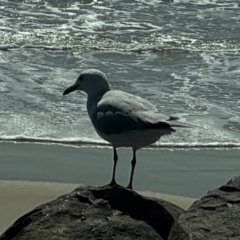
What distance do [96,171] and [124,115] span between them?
4.62ft

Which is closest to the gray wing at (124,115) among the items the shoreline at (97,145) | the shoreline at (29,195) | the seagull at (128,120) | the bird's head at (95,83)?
the seagull at (128,120)

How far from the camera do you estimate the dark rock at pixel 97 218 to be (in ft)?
12.6

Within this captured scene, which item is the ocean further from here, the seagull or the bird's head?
the seagull

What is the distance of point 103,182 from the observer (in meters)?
5.85

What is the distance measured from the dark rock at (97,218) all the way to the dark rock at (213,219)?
A: 230mm

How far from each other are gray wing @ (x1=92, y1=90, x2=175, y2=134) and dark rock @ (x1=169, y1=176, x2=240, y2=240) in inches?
22.7

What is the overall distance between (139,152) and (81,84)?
1.31m

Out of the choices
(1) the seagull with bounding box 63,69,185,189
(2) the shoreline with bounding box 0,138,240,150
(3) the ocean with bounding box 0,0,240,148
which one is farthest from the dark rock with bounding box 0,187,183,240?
(3) the ocean with bounding box 0,0,240,148

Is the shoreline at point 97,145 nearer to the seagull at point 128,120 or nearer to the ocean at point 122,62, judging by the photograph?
the ocean at point 122,62

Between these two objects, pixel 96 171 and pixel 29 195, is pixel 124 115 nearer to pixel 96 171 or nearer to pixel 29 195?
pixel 29 195

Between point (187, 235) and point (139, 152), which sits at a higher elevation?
point (187, 235)

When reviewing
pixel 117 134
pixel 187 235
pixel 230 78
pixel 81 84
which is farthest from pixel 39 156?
pixel 230 78

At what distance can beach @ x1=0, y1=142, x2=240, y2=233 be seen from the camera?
5.62 metres

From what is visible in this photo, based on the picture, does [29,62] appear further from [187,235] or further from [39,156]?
[187,235]
